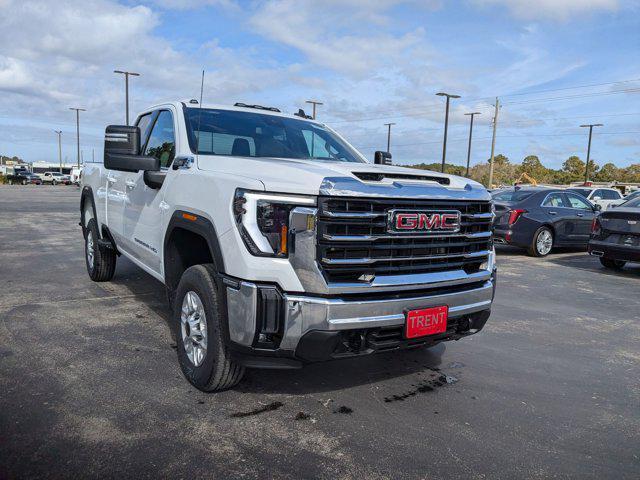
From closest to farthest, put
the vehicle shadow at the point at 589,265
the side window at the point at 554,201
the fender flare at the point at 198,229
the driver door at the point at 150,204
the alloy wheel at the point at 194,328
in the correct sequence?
1. the fender flare at the point at 198,229
2. the alloy wheel at the point at 194,328
3. the driver door at the point at 150,204
4. the vehicle shadow at the point at 589,265
5. the side window at the point at 554,201

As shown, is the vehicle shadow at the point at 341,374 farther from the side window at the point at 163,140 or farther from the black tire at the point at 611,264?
the black tire at the point at 611,264

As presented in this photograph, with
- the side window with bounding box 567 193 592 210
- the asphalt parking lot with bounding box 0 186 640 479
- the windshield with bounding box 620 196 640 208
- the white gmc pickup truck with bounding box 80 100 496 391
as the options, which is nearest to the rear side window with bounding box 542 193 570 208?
the side window with bounding box 567 193 592 210

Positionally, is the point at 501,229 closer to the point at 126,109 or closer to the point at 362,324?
the point at 362,324

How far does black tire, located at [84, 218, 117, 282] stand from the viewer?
635 centimetres

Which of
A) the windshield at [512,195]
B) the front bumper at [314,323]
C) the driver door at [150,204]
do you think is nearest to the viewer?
the front bumper at [314,323]

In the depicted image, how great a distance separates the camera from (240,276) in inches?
113

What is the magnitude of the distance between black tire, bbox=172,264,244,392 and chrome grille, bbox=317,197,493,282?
76 centimetres

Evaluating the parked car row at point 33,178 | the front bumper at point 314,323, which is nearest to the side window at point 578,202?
the front bumper at point 314,323

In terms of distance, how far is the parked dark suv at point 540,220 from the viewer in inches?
429

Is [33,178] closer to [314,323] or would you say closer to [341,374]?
[341,374]

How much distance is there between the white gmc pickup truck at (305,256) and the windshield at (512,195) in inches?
323

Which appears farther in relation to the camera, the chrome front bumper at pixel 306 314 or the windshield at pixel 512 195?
the windshield at pixel 512 195

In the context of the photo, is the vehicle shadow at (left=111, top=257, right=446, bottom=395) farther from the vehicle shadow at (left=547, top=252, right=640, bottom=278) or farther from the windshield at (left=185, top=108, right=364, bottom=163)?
the vehicle shadow at (left=547, top=252, right=640, bottom=278)

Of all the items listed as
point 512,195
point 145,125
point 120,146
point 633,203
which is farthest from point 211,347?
point 512,195
